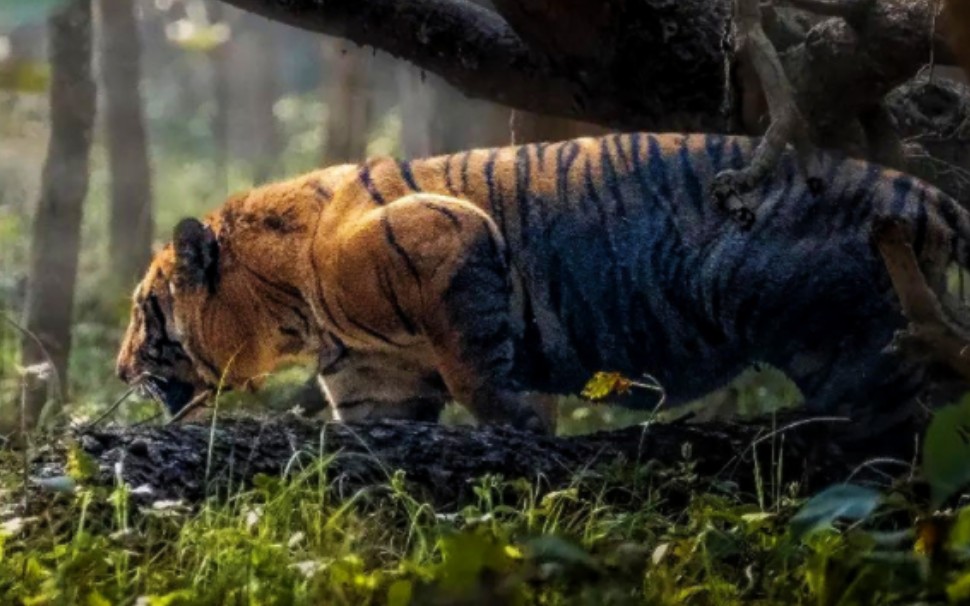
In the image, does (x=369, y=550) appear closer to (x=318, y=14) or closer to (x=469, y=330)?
(x=469, y=330)

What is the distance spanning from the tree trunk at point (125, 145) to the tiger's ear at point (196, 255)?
3853mm

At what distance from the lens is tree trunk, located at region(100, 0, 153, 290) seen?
29.4ft

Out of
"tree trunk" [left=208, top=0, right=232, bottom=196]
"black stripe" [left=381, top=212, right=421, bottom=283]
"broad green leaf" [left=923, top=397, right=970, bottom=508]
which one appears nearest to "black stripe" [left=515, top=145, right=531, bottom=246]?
"black stripe" [left=381, top=212, right=421, bottom=283]

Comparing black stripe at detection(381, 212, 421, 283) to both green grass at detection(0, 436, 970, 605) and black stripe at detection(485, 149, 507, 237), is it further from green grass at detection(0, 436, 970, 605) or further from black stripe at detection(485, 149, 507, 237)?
green grass at detection(0, 436, 970, 605)

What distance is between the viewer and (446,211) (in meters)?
4.57

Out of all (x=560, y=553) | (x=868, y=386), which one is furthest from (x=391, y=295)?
(x=560, y=553)

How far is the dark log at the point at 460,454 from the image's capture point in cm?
347

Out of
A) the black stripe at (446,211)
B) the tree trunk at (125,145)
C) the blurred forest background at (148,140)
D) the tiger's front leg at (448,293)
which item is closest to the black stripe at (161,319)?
the blurred forest background at (148,140)

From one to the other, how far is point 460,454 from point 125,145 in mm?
6230

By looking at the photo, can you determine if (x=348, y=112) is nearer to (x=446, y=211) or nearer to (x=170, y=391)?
(x=170, y=391)

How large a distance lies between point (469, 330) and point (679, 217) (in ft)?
2.30

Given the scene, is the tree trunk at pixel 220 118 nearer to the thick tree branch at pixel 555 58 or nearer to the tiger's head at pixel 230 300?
the thick tree branch at pixel 555 58

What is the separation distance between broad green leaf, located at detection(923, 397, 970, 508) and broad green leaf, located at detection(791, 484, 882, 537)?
0.47 ft

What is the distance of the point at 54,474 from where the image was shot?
3.34 meters
